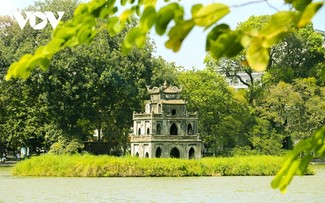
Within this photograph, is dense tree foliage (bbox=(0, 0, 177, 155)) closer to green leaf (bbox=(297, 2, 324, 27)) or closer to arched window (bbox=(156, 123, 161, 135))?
arched window (bbox=(156, 123, 161, 135))

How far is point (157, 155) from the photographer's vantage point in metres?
34.5

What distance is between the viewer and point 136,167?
92.5 ft

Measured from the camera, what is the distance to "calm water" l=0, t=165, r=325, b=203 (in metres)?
18.6

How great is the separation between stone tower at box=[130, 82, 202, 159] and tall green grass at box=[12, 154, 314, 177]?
4832 mm

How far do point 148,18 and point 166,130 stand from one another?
1316 inches

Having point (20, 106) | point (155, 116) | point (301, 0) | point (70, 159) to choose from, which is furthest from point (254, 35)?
point (20, 106)

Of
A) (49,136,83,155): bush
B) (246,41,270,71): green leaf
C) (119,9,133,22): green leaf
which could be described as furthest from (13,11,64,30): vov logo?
(246,41,270,71): green leaf

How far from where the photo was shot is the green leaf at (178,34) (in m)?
1.38

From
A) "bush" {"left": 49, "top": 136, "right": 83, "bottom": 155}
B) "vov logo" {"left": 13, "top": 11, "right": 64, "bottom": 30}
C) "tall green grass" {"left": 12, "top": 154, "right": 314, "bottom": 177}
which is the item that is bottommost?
"tall green grass" {"left": 12, "top": 154, "right": 314, "bottom": 177}

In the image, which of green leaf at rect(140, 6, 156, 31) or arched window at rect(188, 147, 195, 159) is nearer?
green leaf at rect(140, 6, 156, 31)

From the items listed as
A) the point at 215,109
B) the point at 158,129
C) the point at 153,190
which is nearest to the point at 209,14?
the point at 153,190


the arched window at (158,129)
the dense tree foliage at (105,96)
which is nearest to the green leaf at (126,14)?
the dense tree foliage at (105,96)

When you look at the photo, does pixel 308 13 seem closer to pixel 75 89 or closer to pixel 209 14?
pixel 209 14

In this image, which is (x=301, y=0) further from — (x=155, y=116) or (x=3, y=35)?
(x=3, y=35)
